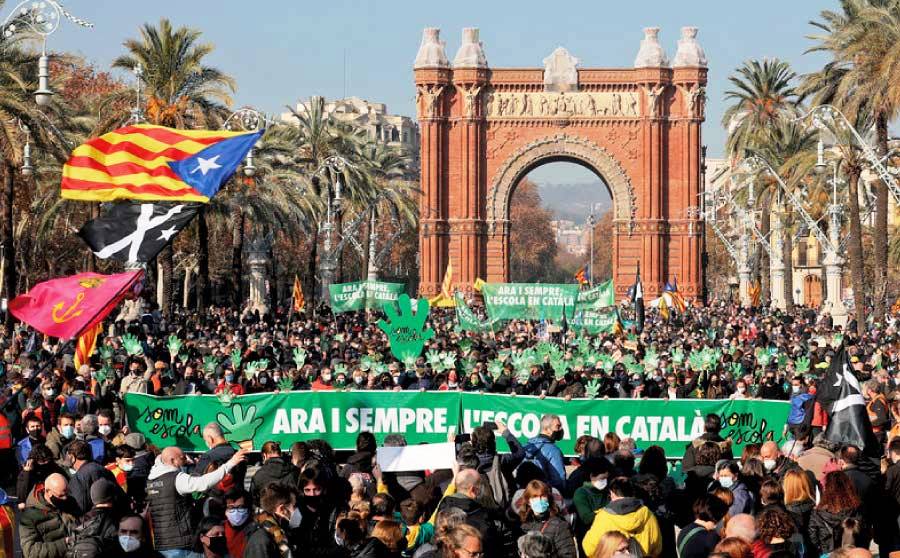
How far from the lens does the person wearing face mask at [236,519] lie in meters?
9.96

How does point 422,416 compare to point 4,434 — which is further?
point 422,416

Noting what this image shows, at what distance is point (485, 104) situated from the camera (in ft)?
229

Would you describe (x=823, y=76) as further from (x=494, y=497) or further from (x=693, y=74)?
(x=494, y=497)

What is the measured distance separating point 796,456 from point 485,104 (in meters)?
57.6

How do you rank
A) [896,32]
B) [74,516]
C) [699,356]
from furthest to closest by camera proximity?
[896,32] < [699,356] < [74,516]

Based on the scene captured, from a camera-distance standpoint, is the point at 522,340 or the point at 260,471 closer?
the point at 260,471

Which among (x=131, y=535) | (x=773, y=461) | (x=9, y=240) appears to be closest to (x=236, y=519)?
(x=131, y=535)

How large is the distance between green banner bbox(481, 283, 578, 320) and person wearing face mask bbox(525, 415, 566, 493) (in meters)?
23.5

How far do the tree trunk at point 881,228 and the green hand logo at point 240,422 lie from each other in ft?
84.2

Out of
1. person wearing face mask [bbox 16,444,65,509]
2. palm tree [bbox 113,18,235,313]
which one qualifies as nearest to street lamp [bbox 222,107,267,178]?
palm tree [bbox 113,18,235,313]

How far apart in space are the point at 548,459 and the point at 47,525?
4127 millimetres

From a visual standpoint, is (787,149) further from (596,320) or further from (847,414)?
(847,414)

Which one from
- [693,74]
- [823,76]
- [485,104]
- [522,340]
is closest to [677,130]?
[693,74]

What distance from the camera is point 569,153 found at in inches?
2734
